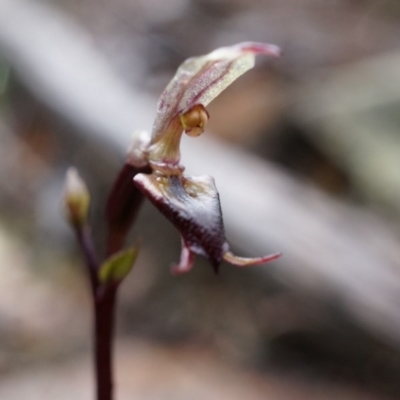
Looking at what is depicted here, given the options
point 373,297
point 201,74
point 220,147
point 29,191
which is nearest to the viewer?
point 201,74

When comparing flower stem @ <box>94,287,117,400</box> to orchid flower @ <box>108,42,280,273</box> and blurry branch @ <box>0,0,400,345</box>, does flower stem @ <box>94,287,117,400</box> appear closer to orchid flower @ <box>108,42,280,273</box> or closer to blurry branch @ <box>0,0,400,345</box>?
orchid flower @ <box>108,42,280,273</box>

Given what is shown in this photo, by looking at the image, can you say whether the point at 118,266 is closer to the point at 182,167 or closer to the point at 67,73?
the point at 182,167

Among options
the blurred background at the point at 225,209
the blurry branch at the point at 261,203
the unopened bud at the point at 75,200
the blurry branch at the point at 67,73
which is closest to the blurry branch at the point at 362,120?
the blurred background at the point at 225,209

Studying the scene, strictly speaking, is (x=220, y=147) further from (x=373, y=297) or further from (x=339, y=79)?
(x=339, y=79)

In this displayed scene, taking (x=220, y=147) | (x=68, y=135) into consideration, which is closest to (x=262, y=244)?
(x=220, y=147)

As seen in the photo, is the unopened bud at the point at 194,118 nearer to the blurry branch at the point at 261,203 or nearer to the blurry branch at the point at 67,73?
the blurry branch at the point at 261,203

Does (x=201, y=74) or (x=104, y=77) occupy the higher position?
(x=104, y=77)

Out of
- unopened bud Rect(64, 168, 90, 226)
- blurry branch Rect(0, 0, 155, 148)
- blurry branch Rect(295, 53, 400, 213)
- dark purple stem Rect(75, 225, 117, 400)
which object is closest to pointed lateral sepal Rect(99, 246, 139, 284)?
dark purple stem Rect(75, 225, 117, 400)

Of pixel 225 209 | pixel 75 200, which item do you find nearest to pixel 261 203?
pixel 225 209
